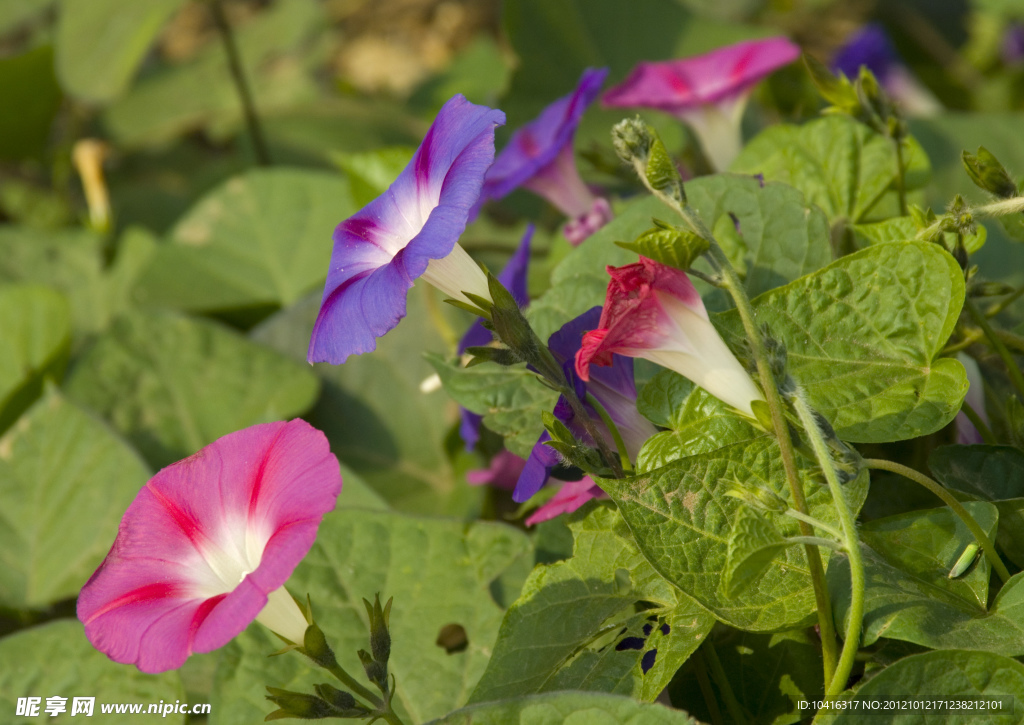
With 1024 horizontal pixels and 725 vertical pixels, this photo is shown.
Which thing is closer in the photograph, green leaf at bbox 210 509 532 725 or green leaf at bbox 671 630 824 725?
green leaf at bbox 671 630 824 725

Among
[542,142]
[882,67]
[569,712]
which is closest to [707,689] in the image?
[569,712]

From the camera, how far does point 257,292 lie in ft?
4.57

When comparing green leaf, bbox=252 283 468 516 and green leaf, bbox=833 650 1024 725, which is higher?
green leaf, bbox=833 650 1024 725

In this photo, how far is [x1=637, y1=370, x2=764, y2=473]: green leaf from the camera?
0.59 m

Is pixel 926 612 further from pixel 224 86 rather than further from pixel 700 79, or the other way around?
pixel 224 86

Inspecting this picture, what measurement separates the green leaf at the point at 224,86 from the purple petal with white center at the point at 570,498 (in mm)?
1593

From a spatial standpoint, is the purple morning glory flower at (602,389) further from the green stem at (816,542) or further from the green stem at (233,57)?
the green stem at (233,57)

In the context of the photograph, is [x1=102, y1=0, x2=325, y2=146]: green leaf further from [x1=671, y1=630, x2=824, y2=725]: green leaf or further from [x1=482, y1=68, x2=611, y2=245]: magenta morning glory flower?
[x1=671, y1=630, x2=824, y2=725]: green leaf

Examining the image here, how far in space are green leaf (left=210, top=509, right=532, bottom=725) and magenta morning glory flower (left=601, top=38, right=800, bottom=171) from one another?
514mm

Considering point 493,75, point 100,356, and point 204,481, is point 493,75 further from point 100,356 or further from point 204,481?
point 204,481

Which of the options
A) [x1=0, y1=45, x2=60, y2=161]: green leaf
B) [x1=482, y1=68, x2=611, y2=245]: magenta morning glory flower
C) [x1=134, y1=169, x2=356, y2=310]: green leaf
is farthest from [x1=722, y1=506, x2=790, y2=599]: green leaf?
[x1=0, y1=45, x2=60, y2=161]: green leaf

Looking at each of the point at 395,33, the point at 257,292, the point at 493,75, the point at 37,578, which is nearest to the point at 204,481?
the point at 37,578

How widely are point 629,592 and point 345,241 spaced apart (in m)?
0.33

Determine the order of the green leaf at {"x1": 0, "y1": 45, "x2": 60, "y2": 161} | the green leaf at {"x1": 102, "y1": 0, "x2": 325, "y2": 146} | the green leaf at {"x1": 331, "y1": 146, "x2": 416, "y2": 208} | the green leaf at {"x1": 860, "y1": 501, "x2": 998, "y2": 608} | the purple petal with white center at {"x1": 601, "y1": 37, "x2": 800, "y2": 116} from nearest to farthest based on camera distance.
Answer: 1. the green leaf at {"x1": 860, "y1": 501, "x2": 998, "y2": 608}
2. the purple petal with white center at {"x1": 601, "y1": 37, "x2": 800, "y2": 116}
3. the green leaf at {"x1": 331, "y1": 146, "x2": 416, "y2": 208}
4. the green leaf at {"x1": 0, "y1": 45, "x2": 60, "y2": 161}
5. the green leaf at {"x1": 102, "y1": 0, "x2": 325, "y2": 146}
